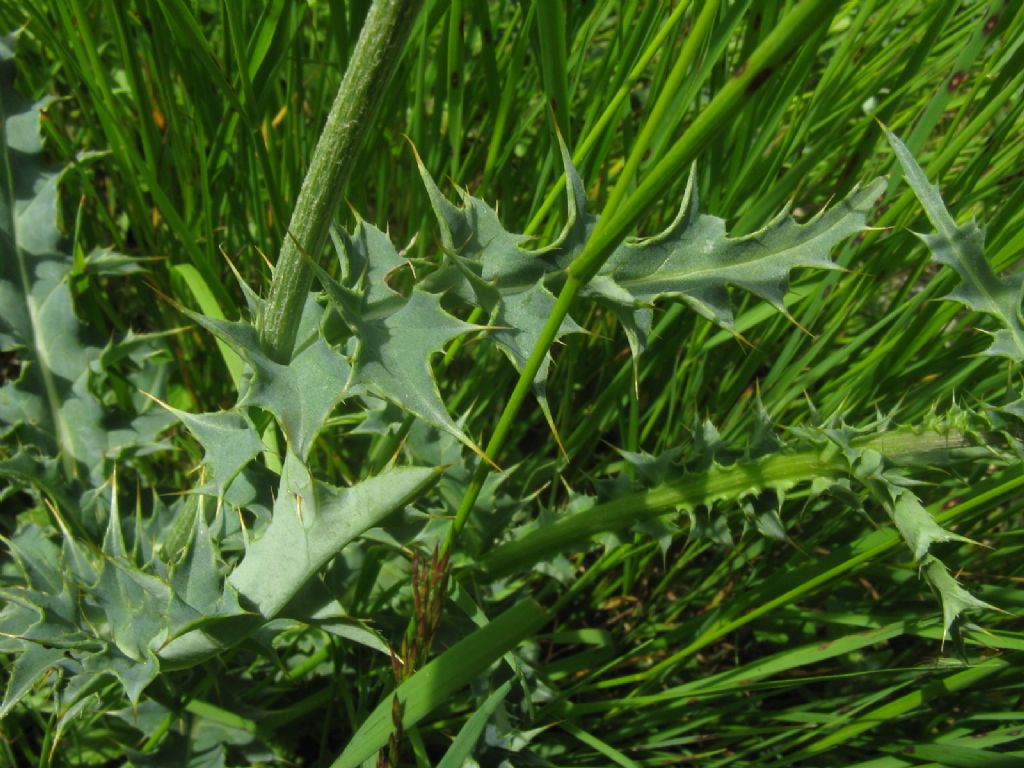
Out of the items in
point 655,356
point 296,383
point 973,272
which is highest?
point 973,272

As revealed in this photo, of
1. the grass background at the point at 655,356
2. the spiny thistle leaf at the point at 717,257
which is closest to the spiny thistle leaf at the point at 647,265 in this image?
the spiny thistle leaf at the point at 717,257

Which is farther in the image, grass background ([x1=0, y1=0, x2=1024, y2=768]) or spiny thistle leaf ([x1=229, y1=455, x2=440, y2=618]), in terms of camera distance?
grass background ([x1=0, y1=0, x2=1024, y2=768])

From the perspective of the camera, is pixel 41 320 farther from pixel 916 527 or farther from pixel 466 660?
pixel 916 527

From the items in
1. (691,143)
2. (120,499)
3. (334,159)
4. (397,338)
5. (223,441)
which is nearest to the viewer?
(691,143)

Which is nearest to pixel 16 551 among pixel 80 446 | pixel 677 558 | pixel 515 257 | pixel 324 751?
pixel 80 446

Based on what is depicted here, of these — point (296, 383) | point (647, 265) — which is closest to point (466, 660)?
point (296, 383)

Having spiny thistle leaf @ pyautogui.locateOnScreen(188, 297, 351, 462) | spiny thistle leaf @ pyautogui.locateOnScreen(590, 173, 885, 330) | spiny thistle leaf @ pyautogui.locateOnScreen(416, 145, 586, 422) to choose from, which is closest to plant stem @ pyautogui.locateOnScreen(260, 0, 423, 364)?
spiny thistle leaf @ pyautogui.locateOnScreen(188, 297, 351, 462)

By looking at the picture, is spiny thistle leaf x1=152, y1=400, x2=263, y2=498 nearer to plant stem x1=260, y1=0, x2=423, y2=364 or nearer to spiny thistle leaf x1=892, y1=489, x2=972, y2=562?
plant stem x1=260, y1=0, x2=423, y2=364
